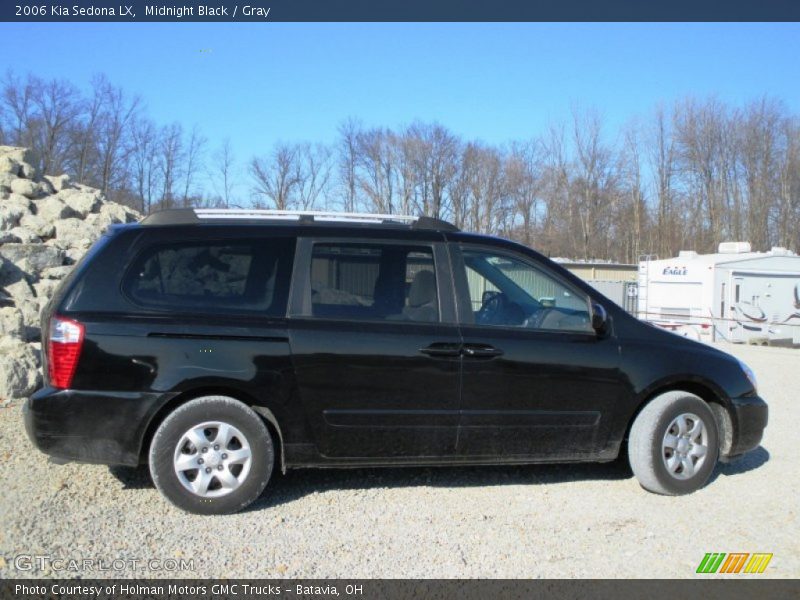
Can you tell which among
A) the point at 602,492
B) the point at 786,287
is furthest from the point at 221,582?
the point at 786,287

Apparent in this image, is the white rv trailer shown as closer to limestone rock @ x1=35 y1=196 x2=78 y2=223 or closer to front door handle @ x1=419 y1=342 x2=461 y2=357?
limestone rock @ x1=35 y1=196 x2=78 y2=223

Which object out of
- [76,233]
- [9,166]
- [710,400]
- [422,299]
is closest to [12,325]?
[76,233]

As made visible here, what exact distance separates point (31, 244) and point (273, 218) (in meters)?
8.29

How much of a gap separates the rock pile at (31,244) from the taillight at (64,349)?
296 cm

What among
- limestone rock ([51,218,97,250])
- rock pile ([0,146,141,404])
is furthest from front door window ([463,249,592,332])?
limestone rock ([51,218,97,250])

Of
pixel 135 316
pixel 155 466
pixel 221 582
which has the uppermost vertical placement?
pixel 135 316

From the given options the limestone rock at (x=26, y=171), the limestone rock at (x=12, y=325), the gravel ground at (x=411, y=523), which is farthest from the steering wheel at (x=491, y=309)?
the limestone rock at (x=26, y=171)

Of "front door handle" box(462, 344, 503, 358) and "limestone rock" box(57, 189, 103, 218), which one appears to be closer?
"front door handle" box(462, 344, 503, 358)

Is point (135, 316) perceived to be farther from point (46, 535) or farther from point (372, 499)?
point (372, 499)

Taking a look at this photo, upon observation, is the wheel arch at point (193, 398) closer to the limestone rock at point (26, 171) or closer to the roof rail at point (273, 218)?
the roof rail at point (273, 218)

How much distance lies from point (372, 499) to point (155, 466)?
4.76ft

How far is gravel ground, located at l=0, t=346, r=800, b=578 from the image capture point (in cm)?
391

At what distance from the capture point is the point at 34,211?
13445 mm

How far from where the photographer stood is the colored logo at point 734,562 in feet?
13.2
